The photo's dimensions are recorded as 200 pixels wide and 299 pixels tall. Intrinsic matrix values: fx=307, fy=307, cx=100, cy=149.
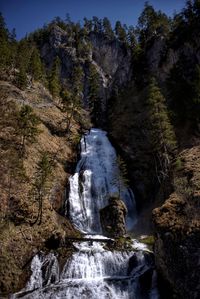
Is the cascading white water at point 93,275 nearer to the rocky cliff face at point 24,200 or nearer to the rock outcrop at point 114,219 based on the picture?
the rocky cliff face at point 24,200

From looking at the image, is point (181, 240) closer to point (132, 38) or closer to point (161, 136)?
point (161, 136)

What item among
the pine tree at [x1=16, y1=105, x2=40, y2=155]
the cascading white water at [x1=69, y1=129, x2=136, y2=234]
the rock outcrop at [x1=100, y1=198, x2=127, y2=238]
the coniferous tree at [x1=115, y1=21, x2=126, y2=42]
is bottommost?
the rock outcrop at [x1=100, y1=198, x2=127, y2=238]

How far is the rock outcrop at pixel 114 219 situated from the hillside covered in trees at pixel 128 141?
14.4 ft

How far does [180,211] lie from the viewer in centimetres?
2809

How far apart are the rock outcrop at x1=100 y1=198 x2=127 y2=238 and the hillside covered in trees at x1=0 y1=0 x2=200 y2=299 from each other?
4385mm

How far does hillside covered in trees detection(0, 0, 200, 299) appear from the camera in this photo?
2780cm

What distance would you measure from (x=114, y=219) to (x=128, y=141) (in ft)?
71.6

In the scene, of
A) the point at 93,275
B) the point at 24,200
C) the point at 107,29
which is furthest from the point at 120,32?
the point at 93,275

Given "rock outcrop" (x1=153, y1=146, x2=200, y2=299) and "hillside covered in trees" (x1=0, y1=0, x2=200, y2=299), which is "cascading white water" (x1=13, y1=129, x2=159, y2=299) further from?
"rock outcrop" (x1=153, y1=146, x2=200, y2=299)

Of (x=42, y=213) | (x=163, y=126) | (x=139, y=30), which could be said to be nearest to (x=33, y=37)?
(x=139, y=30)

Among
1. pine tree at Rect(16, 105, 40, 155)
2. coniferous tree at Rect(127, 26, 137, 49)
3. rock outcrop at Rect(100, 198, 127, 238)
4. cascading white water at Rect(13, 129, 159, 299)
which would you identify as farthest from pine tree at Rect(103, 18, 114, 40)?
cascading white water at Rect(13, 129, 159, 299)

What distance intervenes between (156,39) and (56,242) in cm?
6314

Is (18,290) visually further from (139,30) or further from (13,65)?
(139,30)

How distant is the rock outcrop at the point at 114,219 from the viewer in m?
38.9
